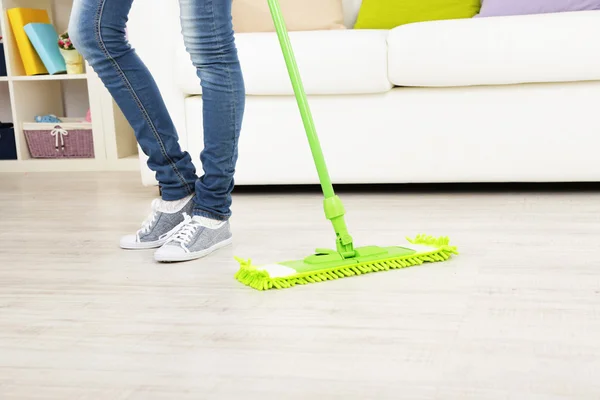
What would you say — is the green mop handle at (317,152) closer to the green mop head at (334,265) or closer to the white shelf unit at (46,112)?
the green mop head at (334,265)

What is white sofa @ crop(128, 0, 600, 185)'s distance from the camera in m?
1.97

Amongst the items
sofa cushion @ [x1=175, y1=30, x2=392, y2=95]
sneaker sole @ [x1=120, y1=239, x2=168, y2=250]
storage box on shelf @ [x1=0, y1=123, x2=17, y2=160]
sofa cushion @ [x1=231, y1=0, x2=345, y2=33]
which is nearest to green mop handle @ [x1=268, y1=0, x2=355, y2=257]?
sneaker sole @ [x1=120, y1=239, x2=168, y2=250]

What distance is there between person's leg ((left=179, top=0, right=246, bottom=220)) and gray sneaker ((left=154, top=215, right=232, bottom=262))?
0.03 metres

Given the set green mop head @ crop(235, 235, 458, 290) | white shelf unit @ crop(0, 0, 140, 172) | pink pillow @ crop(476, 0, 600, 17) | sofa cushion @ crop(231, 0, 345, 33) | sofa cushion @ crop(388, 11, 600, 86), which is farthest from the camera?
white shelf unit @ crop(0, 0, 140, 172)

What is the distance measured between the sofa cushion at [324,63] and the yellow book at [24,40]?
1162 millimetres

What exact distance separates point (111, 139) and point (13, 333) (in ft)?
6.39

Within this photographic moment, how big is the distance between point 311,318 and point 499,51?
1.10 metres

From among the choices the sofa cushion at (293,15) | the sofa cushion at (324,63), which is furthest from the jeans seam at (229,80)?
the sofa cushion at (293,15)

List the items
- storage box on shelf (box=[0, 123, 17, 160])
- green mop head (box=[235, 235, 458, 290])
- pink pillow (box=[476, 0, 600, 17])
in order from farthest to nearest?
storage box on shelf (box=[0, 123, 17, 160]) < pink pillow (box=[476, 0, 600, 17]) < green mop head (box=[235, 235, 458, 290])

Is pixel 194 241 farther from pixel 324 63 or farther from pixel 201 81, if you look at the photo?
pixel 324 63

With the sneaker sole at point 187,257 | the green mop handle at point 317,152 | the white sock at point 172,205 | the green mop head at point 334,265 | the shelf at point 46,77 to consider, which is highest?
the green mop handle at point 317,152

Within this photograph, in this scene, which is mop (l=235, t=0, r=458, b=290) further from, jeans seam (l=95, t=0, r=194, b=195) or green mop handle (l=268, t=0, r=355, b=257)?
jeans seam (l=95, t=0, r=194, b=195)

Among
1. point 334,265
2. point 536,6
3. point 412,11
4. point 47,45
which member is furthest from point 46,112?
point 334,265

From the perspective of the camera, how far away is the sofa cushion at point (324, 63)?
2.04 metres
